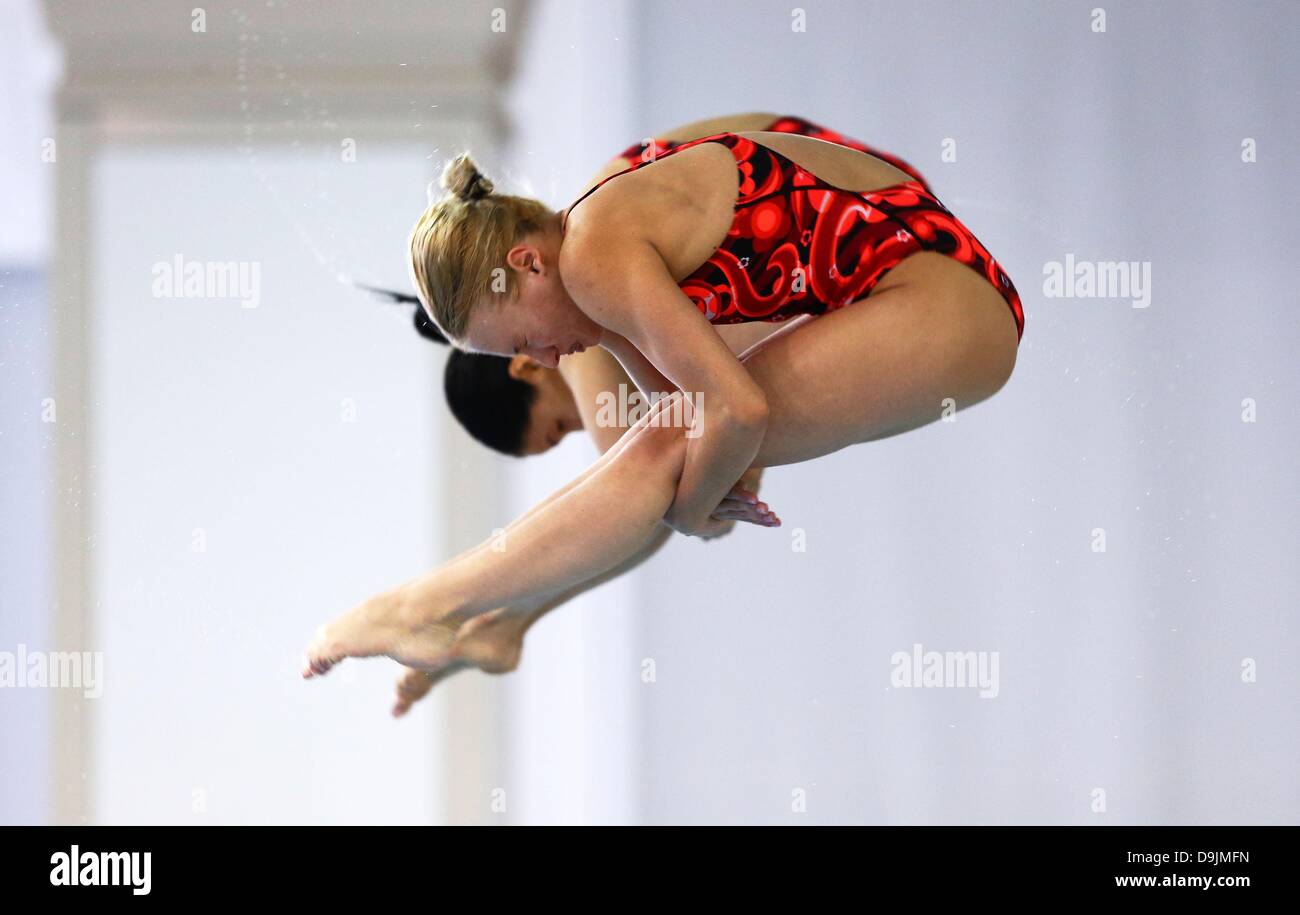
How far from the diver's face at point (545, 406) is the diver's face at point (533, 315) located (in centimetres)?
51

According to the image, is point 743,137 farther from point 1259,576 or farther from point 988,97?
point 1259,576

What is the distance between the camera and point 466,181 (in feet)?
4.40

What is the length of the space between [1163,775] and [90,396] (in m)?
2.38

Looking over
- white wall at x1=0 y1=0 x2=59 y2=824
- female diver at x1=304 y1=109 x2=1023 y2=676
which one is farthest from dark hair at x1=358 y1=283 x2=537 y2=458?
white wall at x1=0 y1=0 x2=59 y2=824

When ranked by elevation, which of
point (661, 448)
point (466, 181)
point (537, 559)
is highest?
point (466, 181)

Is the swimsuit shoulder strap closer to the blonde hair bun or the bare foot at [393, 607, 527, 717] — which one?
the blonde hair bun

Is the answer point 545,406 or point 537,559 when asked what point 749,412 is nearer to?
point 537,559

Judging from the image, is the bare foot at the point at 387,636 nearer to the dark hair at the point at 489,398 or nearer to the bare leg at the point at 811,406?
the bare leg at the point at 811,406

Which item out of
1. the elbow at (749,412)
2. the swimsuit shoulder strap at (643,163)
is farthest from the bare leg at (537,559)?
the swimsuit shoulder strap at (643,163)

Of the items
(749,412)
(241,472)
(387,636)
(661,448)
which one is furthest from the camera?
(241,472)

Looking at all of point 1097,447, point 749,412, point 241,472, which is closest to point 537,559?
point 749,412

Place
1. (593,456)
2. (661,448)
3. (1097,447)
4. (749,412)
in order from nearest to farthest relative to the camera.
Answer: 1. (749,412)
2. (661,448)
3. (1097,447)
4. (593,456)

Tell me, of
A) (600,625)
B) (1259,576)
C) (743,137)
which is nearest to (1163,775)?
(1259,576)

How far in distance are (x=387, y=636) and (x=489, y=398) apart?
48cm
